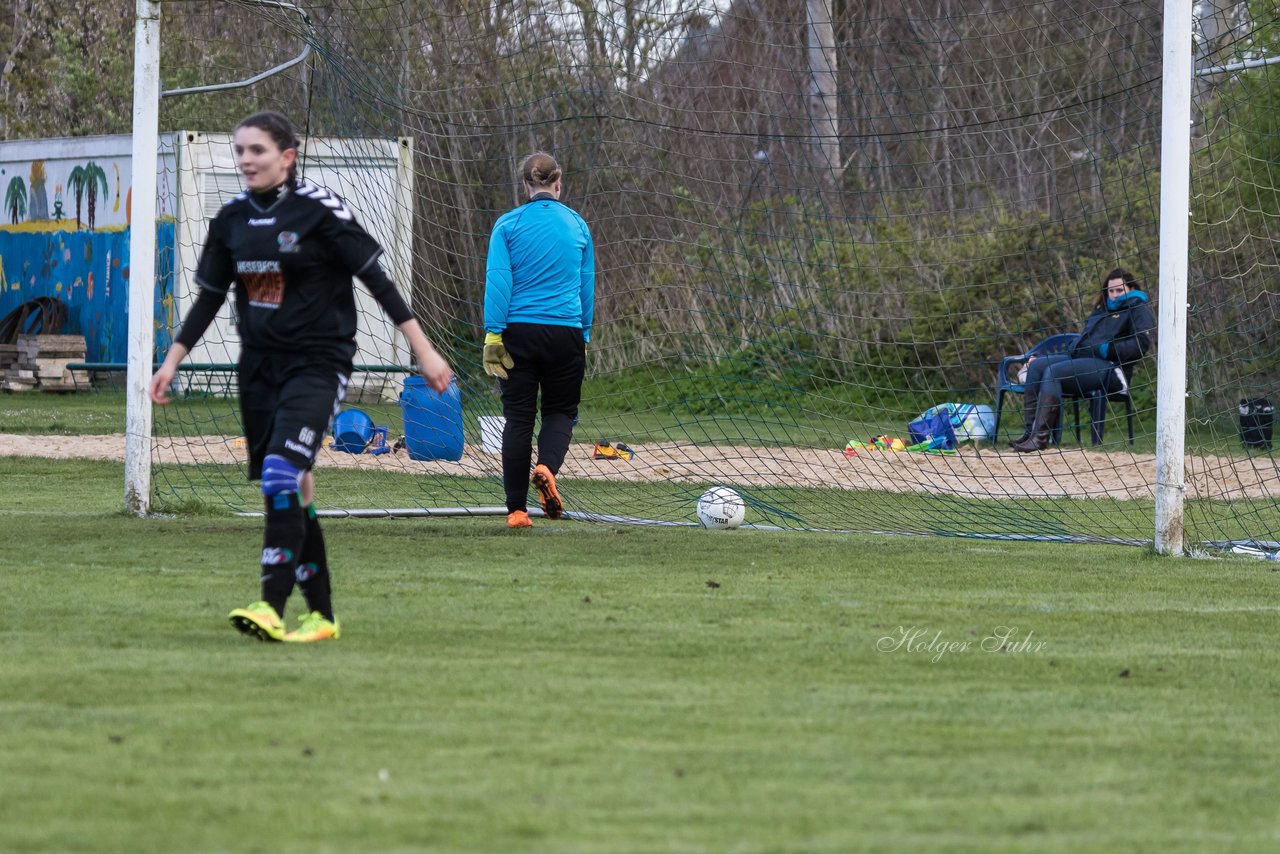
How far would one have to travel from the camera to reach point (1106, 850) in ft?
10.6

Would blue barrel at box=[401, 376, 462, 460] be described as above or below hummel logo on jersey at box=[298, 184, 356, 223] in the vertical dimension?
below

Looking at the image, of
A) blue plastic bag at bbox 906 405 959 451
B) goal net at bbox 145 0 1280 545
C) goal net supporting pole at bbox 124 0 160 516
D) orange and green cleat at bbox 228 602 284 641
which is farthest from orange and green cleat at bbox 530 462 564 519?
blue plastic bag at bbox 906 405 959 451

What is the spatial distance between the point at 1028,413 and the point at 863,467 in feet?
5.29

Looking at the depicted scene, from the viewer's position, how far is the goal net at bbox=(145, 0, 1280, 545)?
9.82 metres

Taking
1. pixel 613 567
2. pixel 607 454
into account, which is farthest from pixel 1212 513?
pixel 607 454

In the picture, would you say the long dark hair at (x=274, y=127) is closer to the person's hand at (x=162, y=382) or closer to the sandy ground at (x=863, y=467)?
the person's hand at (x=162, y=382)

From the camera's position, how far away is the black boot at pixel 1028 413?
39.0ft

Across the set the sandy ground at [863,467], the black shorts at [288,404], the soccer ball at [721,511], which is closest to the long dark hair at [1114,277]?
the sandy ground at [863,467]

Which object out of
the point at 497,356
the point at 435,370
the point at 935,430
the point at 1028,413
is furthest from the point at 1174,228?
the point at 935,430

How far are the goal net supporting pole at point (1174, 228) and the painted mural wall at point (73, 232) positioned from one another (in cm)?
1723

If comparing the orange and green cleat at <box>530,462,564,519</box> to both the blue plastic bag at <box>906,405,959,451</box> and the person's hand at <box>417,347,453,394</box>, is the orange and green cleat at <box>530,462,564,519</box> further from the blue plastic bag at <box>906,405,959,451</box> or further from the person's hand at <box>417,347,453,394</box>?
the blue plastic bag at <box>906,405,959,451</box>

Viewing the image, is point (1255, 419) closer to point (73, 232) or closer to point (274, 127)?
point (274, 127)

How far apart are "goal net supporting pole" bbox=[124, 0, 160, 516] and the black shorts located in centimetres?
386

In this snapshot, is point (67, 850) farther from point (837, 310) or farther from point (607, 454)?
point (607, 454)
